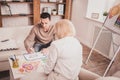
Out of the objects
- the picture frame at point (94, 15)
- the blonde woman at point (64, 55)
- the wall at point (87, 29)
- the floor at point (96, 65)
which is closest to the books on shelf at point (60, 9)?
the wall at point (87, 29)

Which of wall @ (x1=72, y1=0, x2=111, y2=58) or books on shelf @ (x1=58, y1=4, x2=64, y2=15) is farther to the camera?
books on shelf @ (x1=58, y1=4, x2=64, y2=15)

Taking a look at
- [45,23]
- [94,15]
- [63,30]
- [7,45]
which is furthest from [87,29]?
[63,30]

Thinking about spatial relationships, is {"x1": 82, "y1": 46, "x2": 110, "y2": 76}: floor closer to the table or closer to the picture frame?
the picture frame

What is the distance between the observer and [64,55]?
1.39 m

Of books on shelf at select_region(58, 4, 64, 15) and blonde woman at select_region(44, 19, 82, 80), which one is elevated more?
books on shelf at select_region(58, 4, 64, 15)

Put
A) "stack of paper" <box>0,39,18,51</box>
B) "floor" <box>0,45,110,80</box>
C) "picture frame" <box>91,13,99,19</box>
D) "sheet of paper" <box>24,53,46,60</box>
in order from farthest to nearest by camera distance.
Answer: "picture frame" <box>91,13,99,19</box> → "floor" <box>0,45,110,80</box> → "stack of paper" <box>0,39,18,51</box> → "sheet of paper" <box>24,53,46,60</box>

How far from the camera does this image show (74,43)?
1445mm

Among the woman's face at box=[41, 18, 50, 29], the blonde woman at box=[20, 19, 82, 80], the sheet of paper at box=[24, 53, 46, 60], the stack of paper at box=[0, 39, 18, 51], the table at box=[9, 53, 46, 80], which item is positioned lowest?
the table at box=[9, 53, 46, 80]

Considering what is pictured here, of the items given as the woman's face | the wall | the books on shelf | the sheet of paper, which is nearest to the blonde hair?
the sheet of paper

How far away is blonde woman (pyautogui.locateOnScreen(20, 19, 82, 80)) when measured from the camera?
139cm

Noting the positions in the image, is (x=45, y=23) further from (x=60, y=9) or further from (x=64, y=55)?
(x=60, y=9)

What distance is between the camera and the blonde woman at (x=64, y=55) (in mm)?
1393

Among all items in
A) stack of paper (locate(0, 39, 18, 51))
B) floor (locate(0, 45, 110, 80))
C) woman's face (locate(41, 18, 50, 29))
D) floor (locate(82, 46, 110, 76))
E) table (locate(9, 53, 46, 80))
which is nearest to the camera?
table (locate(9, 53, 46, 80))

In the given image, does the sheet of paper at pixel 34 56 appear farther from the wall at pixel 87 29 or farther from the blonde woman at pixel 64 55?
the wall at pixel 87 29
